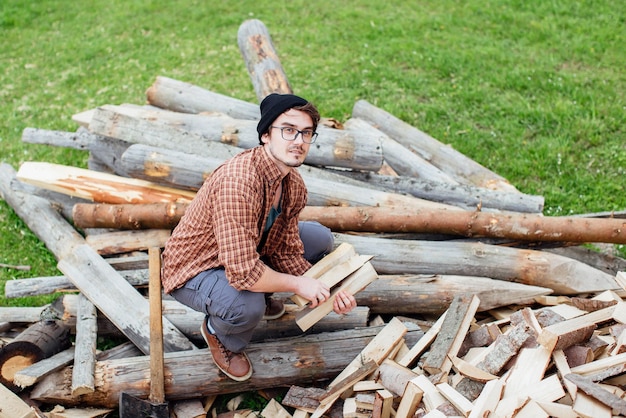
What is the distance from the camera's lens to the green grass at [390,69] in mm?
6723

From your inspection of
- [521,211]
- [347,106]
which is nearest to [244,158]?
[521,211]

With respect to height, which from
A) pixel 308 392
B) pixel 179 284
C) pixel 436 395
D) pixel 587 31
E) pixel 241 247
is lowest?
pixel 308 392

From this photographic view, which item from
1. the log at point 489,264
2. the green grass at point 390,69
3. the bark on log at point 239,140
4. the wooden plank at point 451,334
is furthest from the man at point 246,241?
the green grass at point 390,69

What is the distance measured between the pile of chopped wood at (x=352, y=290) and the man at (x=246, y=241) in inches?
8.8

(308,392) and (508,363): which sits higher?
(508,363)

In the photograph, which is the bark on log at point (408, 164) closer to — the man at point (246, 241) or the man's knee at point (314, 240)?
the man's knee at point (314, 240)

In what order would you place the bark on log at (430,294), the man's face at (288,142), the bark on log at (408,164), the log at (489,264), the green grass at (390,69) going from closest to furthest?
the man's face at (288,142) < the bark on log at (430,294) < the log at (489,264) < the bark on log at (408,164) < the green grass at (390,69)

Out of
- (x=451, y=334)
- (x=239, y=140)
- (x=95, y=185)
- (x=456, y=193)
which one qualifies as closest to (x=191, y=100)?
(x=239, y=140)

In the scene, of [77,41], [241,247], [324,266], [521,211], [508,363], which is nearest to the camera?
[241,247]

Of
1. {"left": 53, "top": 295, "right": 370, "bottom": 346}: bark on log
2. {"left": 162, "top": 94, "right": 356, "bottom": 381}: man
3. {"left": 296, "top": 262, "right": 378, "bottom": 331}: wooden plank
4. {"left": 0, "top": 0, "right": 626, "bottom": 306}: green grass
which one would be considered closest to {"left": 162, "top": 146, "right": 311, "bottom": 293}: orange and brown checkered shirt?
{"left": 162, "top": 94, "right": 356, "bottom": 381}: man

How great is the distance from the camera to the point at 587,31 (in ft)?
29.6

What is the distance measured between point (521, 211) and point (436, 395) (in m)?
2.33

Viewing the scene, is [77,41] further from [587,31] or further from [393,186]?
[587,31]

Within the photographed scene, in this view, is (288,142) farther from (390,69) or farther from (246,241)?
(390,69)
